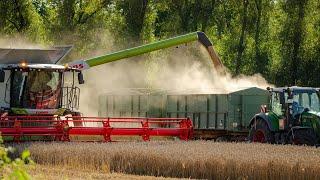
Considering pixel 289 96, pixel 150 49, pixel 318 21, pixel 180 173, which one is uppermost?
pixel 318 21

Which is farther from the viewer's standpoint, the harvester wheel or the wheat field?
the harvester wheel

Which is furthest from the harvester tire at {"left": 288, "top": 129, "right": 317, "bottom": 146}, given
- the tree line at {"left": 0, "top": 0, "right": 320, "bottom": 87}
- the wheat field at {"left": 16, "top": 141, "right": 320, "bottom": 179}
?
the tree line at {"left": 0, "top": 0, "right": 320, "bottom": 87}

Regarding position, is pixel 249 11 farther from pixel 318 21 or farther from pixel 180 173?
pixel 180 173

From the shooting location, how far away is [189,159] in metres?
14.4

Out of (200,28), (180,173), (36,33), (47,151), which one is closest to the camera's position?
(180,173)

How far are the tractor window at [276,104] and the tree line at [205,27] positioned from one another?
2090 centimetres

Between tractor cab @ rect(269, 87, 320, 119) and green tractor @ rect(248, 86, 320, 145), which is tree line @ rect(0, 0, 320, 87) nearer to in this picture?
green tractor @ rect(248, 86, 320, 145)

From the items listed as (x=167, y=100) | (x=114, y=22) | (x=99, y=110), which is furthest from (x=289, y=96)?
(x=114, y=22)

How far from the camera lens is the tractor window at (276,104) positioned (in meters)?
19.6

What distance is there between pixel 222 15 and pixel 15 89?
110 ft

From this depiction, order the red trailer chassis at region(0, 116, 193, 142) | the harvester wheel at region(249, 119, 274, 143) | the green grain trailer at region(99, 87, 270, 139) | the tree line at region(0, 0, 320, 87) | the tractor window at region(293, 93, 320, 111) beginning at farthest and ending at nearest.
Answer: the tree line at region(0, 0, 320, 87) → the green grain trailer at region(99, 87, 270, 139) → the harvester wheel at region(249, 119, 274, 143) → the tractor window at region(293, 93, 320, 111) → the red trailer chassis at region(0, 116, 193, 142)

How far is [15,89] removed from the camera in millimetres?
20469

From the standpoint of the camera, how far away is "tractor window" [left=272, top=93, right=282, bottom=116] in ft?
64.2

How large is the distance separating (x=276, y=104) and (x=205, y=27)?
28.8 metres
